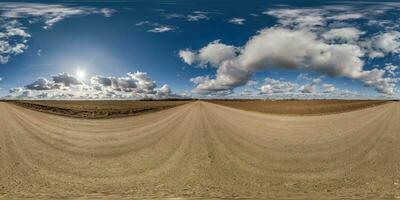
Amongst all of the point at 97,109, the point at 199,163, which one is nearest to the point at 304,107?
the point at 97,109

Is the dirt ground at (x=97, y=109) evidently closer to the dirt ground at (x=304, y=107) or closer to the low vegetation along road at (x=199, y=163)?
the dirt ground at (x=304, y=107)

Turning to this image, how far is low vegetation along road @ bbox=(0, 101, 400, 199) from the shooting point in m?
10.0

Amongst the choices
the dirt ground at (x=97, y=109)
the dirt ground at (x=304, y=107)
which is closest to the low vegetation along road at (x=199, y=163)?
the dirt ground at (x=97, y=109)

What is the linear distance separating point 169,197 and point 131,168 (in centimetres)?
363

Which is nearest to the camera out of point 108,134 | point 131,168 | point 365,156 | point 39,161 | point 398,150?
point 131,168

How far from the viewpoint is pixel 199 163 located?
13.3 meters

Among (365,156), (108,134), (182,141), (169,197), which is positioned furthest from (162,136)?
(169,197)

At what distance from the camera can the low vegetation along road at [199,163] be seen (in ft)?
32.8

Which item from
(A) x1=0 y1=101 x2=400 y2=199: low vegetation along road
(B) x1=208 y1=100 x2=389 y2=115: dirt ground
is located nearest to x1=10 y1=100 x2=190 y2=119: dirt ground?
(B) x1=208 y1=100 x2=389 y2=115: dirt ground

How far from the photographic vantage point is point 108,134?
20.1 meters

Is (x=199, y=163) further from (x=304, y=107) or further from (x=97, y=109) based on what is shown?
(x=304, y=107)

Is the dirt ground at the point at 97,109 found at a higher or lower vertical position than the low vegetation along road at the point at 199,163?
higher

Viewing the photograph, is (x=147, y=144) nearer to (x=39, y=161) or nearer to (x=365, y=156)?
Answer: (x=39, y=161)

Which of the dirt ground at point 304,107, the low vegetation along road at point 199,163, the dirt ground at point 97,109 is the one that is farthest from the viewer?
the dirt ground at point 304,107
